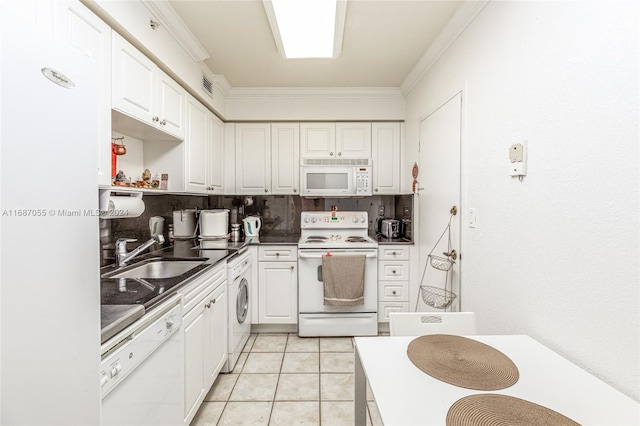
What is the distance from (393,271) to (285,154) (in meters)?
1.67

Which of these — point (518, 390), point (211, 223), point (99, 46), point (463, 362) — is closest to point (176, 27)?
point (99, 46)

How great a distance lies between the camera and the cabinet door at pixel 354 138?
324 cm

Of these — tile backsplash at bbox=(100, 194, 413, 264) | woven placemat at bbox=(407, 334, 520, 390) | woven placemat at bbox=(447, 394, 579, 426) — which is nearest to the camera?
woven placemat at bbox=(447, 394, 579, 426)

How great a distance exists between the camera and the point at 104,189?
4.55ft

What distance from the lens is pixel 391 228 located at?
3.22 m

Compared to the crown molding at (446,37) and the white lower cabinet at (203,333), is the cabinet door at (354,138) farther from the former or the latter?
the white lower cabinet at (203,333)

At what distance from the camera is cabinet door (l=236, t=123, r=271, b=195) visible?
326 cm

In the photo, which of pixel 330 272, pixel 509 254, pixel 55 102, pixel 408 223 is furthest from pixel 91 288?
pixel 408 223

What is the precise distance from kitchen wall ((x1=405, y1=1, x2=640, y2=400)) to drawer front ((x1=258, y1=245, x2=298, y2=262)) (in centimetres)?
162

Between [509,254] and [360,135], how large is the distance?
2.15 metres

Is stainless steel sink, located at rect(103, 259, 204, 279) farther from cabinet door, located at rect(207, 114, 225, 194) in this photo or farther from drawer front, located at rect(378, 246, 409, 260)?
drawer front, located at rect(378, 246, 409, 260)

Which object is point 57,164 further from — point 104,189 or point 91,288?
point 104,189

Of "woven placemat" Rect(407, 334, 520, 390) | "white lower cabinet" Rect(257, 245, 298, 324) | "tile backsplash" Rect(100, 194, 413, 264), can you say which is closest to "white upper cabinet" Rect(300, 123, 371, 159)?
"tile backsplash" Rect(100, 194, 413, 264)

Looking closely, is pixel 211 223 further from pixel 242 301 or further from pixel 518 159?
pixel 518 159
